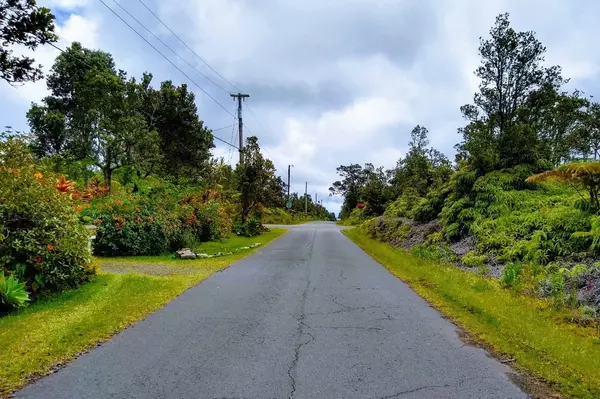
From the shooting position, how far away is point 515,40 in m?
15.8

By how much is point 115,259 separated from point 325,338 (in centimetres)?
963

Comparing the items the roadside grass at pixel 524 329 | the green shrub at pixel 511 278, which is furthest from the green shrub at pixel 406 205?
the roadside grass at pixel 524 329

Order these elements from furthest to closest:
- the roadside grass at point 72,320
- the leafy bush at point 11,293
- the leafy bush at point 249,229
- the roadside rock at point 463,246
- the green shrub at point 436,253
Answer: the leafy bush at point 249,229 → the roadside rock at point 463,246 → the green shrub at point 436,253 → the leafy bush at point 11,293 → the roadside grass at point 72,320

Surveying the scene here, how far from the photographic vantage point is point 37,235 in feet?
23.5

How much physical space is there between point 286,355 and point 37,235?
5.03 m

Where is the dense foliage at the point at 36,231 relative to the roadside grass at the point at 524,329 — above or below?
above

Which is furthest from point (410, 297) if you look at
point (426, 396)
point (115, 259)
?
point (115, 259)

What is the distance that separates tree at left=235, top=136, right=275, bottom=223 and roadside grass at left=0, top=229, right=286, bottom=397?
18.5m

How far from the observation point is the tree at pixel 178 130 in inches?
1112

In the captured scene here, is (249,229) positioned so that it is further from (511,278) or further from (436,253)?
(511,278)

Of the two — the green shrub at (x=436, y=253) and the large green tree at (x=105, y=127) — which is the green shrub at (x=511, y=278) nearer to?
the green shrub at (x=436, y=253)

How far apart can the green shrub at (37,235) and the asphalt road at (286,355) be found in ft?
7.18

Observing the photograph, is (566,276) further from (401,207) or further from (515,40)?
(401,207)

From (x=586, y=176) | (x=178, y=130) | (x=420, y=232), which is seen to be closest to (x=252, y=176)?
(x=178, y=130)
